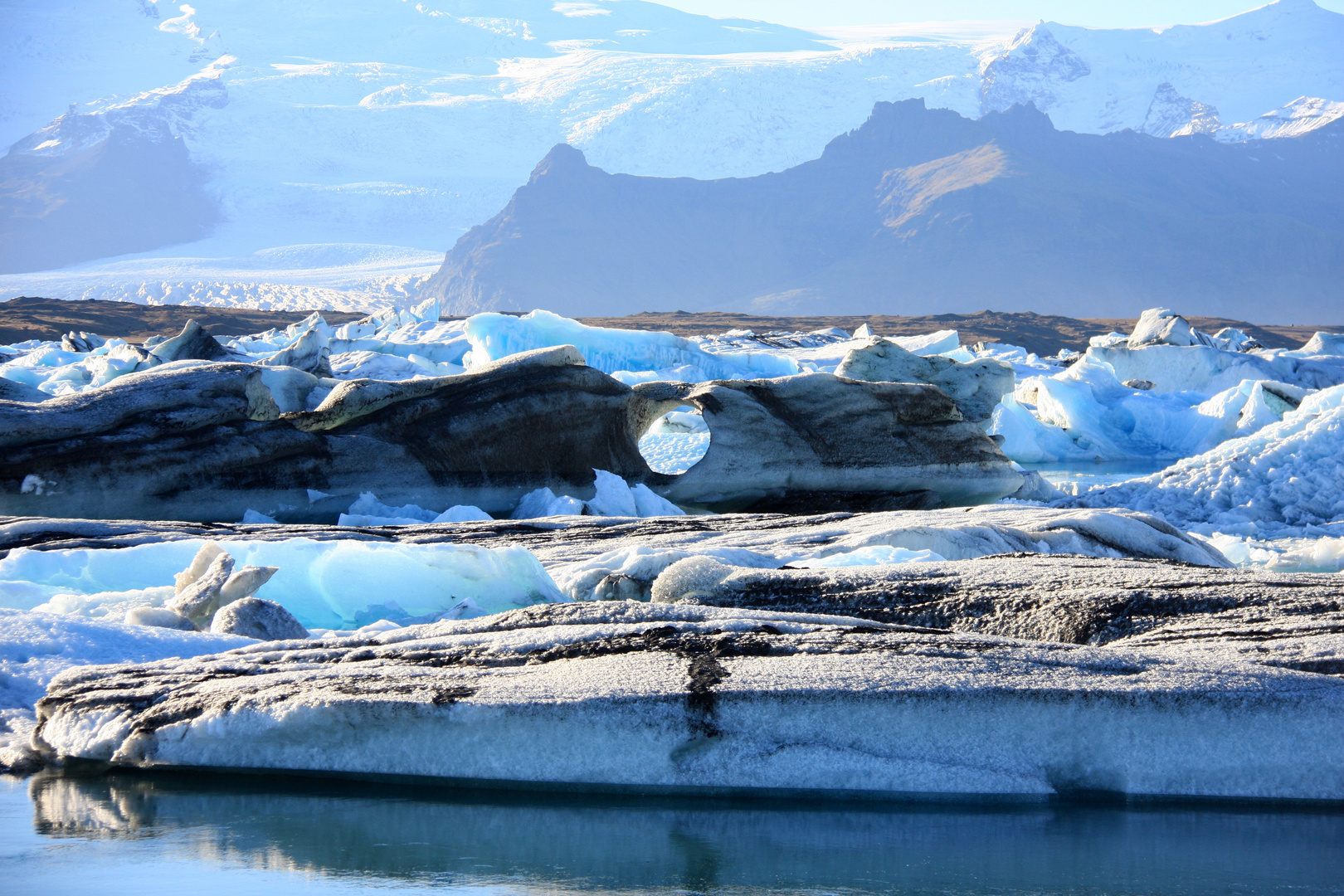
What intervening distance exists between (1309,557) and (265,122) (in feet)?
373

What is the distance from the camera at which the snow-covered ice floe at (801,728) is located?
2.12 meters

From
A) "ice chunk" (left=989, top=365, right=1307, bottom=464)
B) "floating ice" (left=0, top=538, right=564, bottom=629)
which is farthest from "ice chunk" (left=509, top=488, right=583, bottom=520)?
"ice chunk" (left=989, top=365, right=1307, bottom=464)

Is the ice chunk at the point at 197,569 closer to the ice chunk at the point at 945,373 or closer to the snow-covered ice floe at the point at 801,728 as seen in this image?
the snow-covered ice floe at the point at 801,728

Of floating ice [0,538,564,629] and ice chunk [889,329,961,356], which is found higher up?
ice chunk [889,329,961,356]

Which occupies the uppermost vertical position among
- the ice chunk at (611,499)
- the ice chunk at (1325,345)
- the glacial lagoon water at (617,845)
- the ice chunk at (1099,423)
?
the ice chunk at (1325,345)

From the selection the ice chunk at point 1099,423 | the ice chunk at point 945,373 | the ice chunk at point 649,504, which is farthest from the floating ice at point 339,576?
the ice chunk at point 1099,423

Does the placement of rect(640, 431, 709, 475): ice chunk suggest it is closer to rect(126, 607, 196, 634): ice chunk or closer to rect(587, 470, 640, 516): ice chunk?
rect(587, 470, 640, 516): ice chunk

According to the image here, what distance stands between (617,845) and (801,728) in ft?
1.47

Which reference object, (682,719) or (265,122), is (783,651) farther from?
(265,122)

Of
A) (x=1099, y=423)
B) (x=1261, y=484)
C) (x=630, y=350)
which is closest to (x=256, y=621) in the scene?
(x=1261, y=484)

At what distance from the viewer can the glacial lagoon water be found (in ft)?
5.63

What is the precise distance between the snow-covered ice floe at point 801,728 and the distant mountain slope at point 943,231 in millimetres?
88864

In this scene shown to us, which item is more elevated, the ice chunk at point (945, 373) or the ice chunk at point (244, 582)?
the ice chunk at point (945, 373)

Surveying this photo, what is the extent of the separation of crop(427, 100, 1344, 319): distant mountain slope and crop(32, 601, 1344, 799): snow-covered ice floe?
88864 mm
